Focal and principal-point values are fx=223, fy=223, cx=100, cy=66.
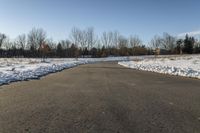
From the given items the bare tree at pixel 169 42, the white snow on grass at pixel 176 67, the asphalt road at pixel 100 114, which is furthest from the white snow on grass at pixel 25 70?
the bare tree at pixel 169 42

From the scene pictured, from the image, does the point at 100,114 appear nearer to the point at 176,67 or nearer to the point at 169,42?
the point at 176,67

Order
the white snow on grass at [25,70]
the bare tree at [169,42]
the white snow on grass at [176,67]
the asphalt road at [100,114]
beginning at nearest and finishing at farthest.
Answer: the asphalt road at [100,114]
the white snow on grass at [25,70]
the white snow on grass at [176,67]
the bare tree at [169,42]

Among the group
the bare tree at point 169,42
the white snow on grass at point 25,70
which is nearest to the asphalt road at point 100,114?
the white snow on grass at point 25,70

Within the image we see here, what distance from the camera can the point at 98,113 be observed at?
5.80 metres

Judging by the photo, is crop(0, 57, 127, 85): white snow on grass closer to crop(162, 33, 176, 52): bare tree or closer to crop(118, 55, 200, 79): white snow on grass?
crop(118, 55, 200, 79): white snow on grass

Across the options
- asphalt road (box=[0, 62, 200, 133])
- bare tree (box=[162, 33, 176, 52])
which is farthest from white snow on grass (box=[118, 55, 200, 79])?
bare tree (box=[162, 33, 176, 52])

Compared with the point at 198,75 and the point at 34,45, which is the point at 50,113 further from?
the point at 34,45

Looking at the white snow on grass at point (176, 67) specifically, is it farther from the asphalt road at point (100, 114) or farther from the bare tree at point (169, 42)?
the bare tree at point (169, 42)

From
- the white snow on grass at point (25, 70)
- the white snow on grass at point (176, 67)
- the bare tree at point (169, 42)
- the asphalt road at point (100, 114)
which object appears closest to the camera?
the asphalt road at point (100, 114)

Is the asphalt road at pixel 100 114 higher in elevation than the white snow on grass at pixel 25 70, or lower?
higher

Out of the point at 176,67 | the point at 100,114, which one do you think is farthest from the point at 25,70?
the point at 100,114

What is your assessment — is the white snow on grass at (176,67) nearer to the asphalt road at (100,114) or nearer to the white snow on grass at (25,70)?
the asphalt road at (100,114)

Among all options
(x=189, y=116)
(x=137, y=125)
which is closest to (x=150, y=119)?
(x=137, y=125)

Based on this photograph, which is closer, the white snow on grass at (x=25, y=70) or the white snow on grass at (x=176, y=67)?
the white snow on grass at (x=25, y=70)
